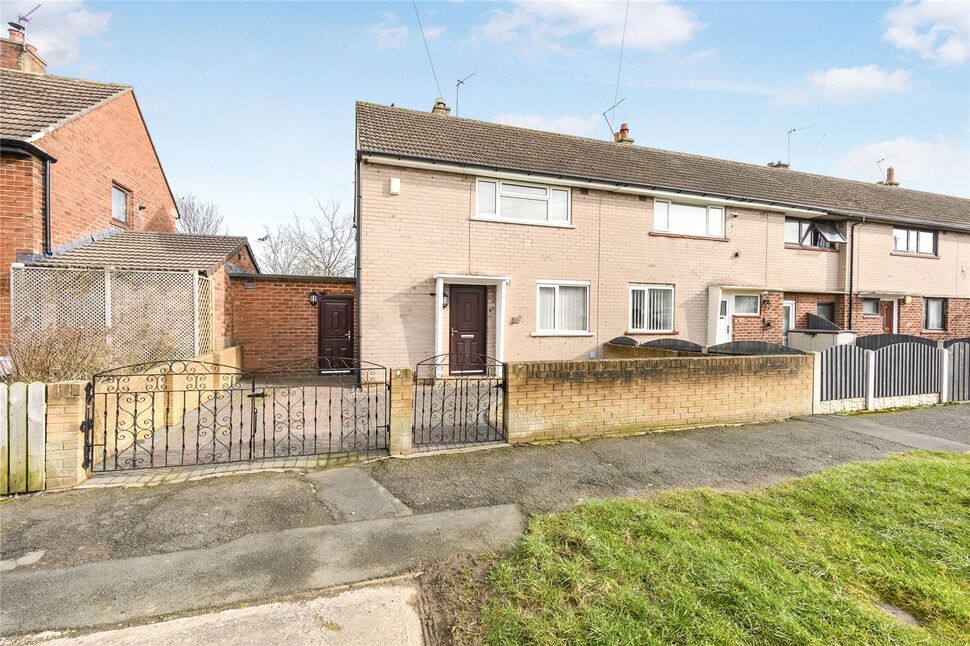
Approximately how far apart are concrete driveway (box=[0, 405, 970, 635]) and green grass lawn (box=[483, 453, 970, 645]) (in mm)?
494

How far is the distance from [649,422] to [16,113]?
1390 cm

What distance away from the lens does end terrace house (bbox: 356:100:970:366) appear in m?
9.94

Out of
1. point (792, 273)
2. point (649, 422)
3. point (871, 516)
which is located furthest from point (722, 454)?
point (792, 273)

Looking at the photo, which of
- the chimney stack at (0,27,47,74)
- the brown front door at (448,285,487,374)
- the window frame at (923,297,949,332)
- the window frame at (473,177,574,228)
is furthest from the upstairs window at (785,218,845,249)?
the chimney stack at (0,27,47,74)

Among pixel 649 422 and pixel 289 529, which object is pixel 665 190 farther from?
pixel 289 529

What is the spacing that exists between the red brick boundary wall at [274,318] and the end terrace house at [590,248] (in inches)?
113

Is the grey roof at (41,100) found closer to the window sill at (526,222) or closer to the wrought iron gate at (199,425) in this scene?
the wrought iron gate at (199,425)

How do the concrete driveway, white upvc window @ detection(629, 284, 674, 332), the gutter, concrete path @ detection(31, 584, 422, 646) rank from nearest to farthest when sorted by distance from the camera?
concrete path @ detection(31, 584, 422, 646)
the concrete driveway
the gutter
white upvc window @ detection(629, 284, 674, 332)

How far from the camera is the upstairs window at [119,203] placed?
38.5 feet

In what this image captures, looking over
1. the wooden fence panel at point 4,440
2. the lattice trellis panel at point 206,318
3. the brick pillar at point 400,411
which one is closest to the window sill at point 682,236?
the brick pillar at point 400,411

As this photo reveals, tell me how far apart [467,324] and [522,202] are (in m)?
3.41

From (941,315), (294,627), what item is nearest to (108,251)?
(294,627)

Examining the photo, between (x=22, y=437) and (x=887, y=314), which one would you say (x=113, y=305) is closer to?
(x=22, y=437)

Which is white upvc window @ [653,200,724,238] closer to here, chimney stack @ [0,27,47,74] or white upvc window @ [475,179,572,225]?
white upvc window @ [475,179,572,225]
